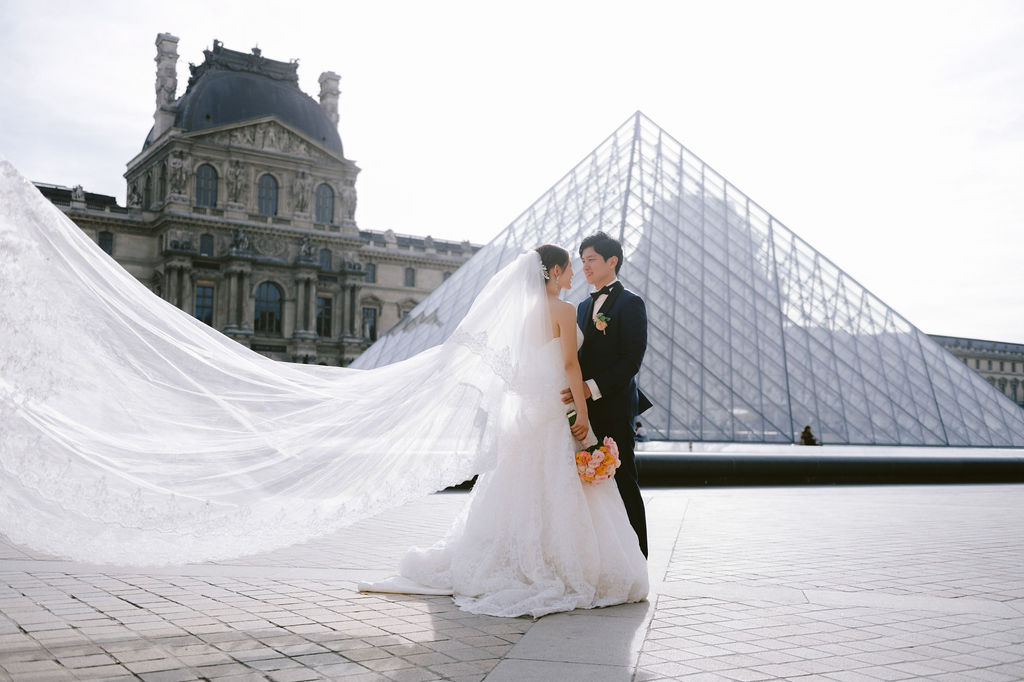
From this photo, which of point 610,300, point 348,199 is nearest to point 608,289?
point 610,300

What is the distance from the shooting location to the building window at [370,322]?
2292 inches

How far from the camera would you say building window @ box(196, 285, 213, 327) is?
50.3 metres

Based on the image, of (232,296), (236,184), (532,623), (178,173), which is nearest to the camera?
(532,623)

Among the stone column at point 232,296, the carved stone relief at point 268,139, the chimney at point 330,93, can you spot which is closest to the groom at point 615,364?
the stone column at point 232,296

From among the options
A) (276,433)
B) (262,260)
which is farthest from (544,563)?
(262,260)

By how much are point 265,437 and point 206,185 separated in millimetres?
49908

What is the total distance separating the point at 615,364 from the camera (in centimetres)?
460

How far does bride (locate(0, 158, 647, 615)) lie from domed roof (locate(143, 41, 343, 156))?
168 feet

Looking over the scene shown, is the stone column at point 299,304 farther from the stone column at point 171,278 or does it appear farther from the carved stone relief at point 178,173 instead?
the carved stone relief at point 178,173

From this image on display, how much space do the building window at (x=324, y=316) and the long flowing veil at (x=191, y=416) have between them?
168 feet

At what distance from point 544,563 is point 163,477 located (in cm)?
167

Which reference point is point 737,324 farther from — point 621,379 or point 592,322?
point 621,379

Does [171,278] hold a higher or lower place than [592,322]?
higher

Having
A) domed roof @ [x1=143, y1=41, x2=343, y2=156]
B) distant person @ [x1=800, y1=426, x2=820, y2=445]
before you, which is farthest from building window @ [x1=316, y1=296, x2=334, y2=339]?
distant person @ [x1=800, y1=426, x2=820, y2=445]
